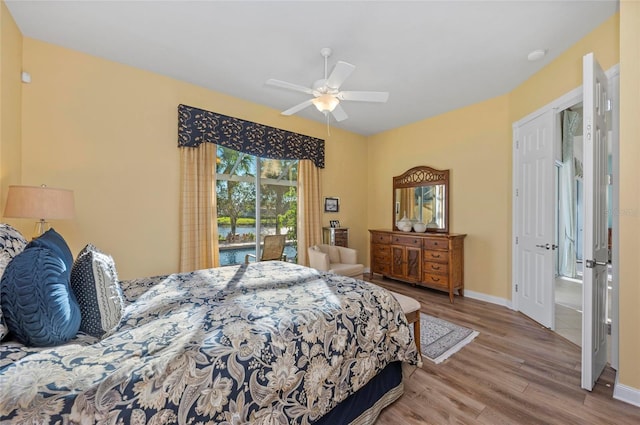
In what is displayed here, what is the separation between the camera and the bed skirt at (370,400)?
1463 millimetres

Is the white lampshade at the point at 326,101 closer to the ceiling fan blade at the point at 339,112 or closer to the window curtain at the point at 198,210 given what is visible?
the ceiling fan blade at the point at 339,112

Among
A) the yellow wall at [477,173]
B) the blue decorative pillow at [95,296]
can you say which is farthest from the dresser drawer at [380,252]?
the blue decorative pillow at [95,296]

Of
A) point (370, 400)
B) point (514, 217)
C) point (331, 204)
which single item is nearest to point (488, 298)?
point (514, 217)

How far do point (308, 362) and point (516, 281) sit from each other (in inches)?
133

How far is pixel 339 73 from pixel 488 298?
3.60 m

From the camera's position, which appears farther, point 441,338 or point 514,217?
point 514,217

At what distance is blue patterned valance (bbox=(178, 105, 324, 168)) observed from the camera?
339 cm

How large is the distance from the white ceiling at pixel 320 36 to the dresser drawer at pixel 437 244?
2.08 metres

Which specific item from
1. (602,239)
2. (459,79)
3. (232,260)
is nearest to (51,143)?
(232,260)

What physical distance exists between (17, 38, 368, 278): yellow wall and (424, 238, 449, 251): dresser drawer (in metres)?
3.48

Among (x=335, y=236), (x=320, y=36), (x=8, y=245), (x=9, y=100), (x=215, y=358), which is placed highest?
(x=320, y=36)

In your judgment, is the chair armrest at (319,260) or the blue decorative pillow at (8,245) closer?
the blue decorative pillow at (8,245)

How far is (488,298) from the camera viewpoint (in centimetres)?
387

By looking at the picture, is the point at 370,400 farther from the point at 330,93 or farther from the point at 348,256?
the point at 348,256
